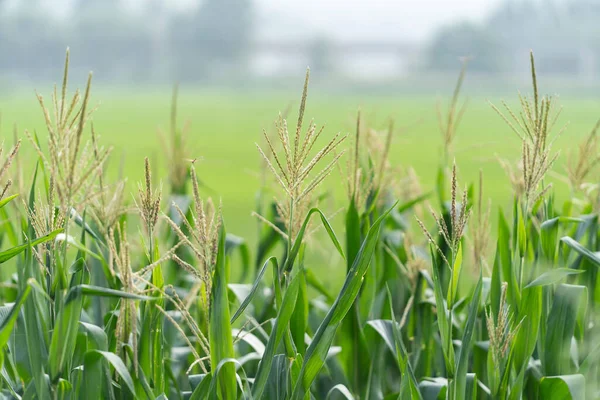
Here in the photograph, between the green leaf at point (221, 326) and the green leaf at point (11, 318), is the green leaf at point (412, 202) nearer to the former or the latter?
the green leaf at point (221, 326)

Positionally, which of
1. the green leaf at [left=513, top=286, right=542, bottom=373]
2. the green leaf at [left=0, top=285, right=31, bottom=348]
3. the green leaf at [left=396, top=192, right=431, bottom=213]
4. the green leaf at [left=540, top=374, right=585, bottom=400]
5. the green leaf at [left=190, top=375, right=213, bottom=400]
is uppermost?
the green leaf at [left=396, top=192, right=431, bottom=213]

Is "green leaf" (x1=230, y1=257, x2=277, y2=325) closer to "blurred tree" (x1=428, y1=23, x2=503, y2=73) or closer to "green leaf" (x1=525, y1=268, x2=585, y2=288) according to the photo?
"green leaf" (x1=525, y1=268, x2=585, y2=288)

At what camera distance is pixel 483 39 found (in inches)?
1775

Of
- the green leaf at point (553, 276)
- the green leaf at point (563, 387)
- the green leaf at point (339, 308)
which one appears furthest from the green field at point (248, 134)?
the green leaf at point (563, 387)

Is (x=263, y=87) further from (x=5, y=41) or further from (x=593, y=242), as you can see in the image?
(x=593, y=242)

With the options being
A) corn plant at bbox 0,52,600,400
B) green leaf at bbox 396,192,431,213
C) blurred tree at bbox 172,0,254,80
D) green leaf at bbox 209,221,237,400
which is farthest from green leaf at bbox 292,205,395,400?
blurred tree at bbox 172,0,254,80

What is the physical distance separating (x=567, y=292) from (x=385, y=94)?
41571mm

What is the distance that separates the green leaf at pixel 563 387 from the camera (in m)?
1.18

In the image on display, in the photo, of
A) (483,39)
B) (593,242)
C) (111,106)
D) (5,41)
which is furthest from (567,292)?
(5,41)

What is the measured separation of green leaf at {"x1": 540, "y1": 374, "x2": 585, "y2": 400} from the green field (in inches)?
19.4

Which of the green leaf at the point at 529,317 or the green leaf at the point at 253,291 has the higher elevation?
the green leaf at the point at 253,291

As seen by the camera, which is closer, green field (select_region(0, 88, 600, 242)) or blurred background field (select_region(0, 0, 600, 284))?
green field (select_region(0, 88, 600, 242))

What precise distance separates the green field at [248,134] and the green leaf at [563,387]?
1.62ft

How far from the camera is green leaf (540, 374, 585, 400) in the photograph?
1.18 metres
